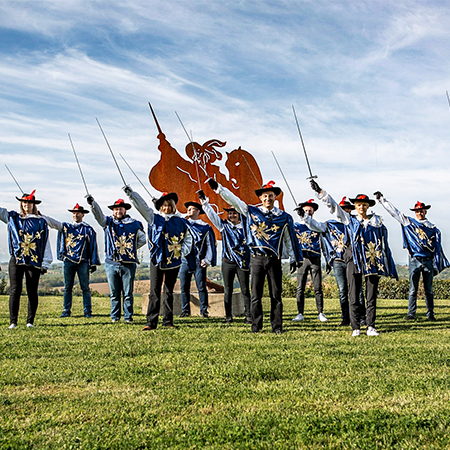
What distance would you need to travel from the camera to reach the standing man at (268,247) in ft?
22.1

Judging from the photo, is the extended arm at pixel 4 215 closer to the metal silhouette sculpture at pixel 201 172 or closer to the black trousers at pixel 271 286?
the black trousers at pixel 271 286

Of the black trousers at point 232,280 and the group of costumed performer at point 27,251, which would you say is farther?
the black trousers at point 232,280

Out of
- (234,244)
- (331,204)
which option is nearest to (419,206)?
(331,204)

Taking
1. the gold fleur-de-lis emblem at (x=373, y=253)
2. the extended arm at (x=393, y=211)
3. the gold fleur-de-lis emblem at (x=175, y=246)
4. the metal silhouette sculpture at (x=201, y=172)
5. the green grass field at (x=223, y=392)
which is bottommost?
the green grass field at (x=223, y=392)

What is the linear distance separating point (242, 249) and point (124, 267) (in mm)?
2143

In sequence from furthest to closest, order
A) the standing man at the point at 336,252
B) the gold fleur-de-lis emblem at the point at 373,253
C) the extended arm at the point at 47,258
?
the standing man at the point at 336,252 → the extended arm at the point at 47,258 → the gold fleur-de-lis emblem at the point at 373,253

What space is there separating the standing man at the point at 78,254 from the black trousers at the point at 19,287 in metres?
1.97

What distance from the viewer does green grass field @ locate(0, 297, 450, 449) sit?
2730 mm

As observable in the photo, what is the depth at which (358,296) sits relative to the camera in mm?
6949

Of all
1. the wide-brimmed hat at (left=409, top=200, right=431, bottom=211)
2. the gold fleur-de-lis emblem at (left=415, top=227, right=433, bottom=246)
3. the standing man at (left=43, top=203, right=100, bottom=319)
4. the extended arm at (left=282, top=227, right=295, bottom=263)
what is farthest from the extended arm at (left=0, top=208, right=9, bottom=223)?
the wide-brimmed hat at (left=409, top=200, right=431, bottom=211)

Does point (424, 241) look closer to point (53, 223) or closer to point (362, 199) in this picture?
point (362, 199)

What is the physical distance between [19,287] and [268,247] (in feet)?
12.7

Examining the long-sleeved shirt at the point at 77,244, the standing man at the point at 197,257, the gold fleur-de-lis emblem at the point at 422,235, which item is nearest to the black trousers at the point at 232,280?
the standing man at the point at 197,257

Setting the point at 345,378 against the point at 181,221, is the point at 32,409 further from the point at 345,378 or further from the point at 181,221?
the point at 181,221
